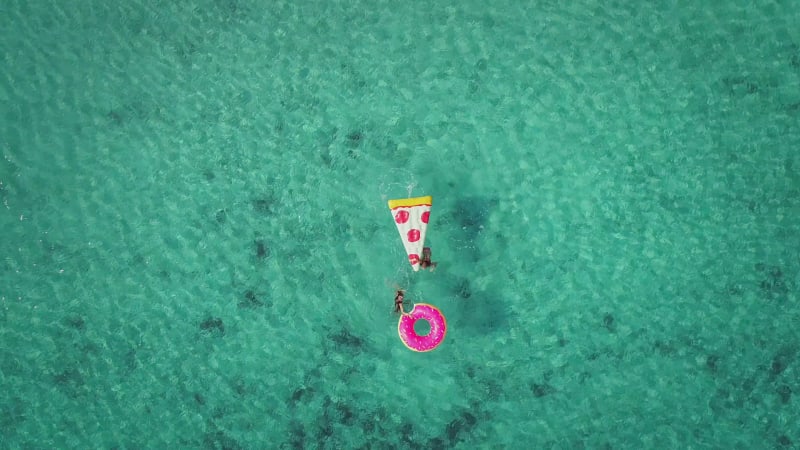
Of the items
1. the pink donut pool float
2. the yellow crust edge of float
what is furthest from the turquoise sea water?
the yellow crust edge of float

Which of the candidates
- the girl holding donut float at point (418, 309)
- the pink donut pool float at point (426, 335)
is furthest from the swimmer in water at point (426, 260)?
the pink donut pool float at point (426, 335)

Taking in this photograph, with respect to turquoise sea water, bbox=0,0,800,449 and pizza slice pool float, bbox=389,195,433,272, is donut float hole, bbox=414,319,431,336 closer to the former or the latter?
turquoise sea water, bbox=0,0,800,449

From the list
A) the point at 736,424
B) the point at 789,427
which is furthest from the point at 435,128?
the point at 789,427

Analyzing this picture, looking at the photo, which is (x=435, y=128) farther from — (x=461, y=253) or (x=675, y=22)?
(x=675, y=22)

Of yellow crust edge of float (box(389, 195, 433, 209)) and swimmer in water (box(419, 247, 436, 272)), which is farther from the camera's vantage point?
swimmer in water (box(419, 247, 436, 272))

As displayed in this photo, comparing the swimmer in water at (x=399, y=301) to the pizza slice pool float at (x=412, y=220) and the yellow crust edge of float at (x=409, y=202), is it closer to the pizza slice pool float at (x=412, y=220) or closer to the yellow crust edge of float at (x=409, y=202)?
the pizza slice pool float at (x=412, y=220)

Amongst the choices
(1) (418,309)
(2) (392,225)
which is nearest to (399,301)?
(1) (418,309)

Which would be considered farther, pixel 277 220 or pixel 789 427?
pixel 277 220

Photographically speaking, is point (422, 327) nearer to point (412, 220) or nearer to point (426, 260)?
point (426, 260)
